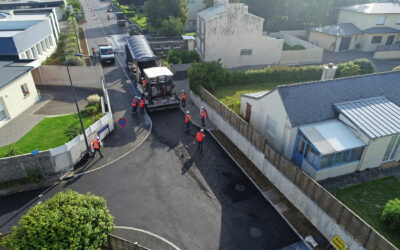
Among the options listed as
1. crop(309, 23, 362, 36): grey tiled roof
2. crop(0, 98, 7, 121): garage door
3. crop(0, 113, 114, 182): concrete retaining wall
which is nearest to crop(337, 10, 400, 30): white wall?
crop(309, 23, 362, 36): grey tiled roof

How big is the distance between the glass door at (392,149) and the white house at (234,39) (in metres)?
22.5

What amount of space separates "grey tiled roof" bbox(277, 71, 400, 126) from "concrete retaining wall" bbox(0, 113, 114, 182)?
14.3 m

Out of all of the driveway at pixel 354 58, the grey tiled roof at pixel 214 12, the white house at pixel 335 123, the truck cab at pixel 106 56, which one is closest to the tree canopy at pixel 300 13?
the driveway at pixel 354 58

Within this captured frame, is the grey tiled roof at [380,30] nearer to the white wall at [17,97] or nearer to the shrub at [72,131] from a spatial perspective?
the shrub at [72,131]

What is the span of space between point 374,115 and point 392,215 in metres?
6.96

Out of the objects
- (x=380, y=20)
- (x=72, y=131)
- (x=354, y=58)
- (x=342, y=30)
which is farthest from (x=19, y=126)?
(x=380, y=20)

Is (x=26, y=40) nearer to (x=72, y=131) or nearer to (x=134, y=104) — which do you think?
(x=134, y=104)

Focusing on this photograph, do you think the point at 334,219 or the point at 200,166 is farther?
the point at 200,166

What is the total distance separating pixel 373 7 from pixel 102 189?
165ft

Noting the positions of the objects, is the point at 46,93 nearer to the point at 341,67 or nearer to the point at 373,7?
the point at 341,67

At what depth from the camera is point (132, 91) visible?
29.8m

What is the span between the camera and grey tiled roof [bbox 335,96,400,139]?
16.6 meters

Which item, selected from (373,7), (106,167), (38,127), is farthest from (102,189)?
(373,7)

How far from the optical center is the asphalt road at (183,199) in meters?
13.6
